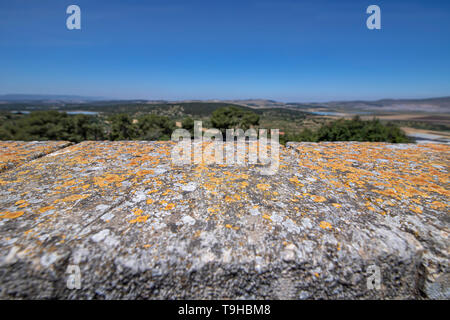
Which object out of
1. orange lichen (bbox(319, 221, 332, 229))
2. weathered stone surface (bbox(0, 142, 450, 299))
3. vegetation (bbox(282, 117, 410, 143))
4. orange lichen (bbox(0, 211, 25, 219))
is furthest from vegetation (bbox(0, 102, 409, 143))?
orange lichen (bbox(0, 211, 25, 219))

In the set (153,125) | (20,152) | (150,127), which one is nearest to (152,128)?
(150,127)

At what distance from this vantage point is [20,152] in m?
2.99

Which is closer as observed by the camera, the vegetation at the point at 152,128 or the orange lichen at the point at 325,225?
the orange lichen at the point at 325,225

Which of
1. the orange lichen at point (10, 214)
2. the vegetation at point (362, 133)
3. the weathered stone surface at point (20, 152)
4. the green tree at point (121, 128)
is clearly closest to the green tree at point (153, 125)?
the green tree at point (121, 128)

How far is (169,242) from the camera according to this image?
1286 mm

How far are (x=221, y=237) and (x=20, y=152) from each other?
358cm

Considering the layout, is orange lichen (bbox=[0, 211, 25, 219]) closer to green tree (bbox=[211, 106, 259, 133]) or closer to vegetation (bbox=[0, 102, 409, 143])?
vegetation (bbox=[0, 102, 409, 143])

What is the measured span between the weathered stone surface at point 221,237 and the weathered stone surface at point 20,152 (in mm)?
758

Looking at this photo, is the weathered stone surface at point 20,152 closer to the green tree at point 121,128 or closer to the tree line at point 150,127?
Answer: the tree line at point 150,127

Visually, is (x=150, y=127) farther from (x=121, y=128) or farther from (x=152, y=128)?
(x=121, y=128)

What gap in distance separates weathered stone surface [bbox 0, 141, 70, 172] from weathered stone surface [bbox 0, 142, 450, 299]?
758 mm

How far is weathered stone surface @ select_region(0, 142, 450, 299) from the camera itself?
117 cm

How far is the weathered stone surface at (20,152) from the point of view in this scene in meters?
2.52
